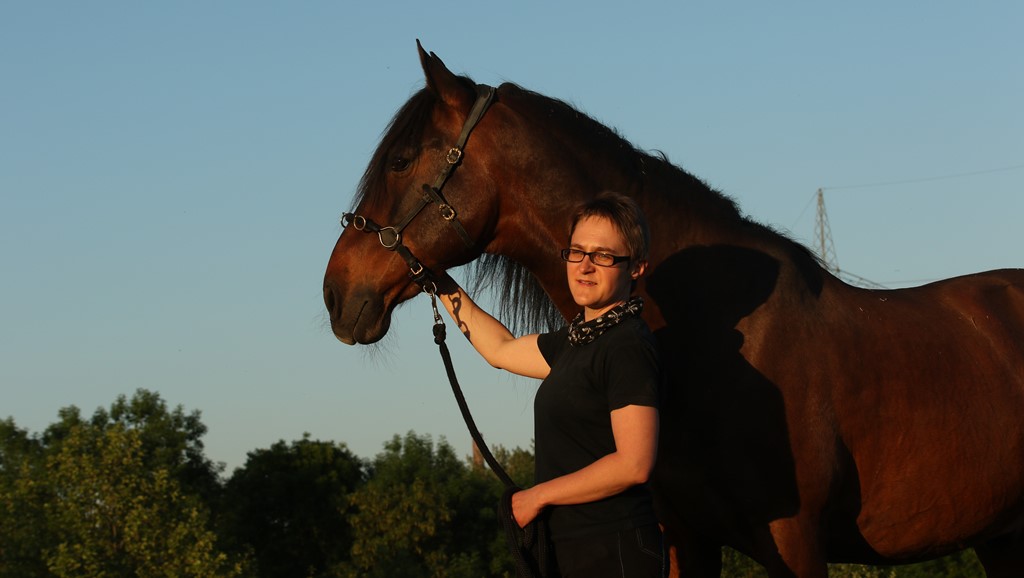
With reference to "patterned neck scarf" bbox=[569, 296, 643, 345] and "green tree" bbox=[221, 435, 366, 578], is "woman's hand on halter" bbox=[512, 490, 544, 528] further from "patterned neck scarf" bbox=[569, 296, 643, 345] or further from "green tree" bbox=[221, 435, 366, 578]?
"green tree" bbox=[221, 435, 366, 578]

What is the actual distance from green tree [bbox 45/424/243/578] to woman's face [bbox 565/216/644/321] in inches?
1788

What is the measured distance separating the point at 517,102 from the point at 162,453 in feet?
188

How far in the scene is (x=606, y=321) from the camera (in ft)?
12.3

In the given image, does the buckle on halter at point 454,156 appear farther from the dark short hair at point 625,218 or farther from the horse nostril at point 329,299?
the dark short hair at point 625,218

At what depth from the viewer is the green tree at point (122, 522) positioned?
4631 cm

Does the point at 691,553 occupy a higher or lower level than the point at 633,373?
lower

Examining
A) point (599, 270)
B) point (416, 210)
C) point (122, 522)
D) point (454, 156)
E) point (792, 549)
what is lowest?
point (792, 549)

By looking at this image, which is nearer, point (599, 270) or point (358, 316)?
point (599, 270)

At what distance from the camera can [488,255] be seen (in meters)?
5.53

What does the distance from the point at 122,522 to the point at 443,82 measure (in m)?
46.8

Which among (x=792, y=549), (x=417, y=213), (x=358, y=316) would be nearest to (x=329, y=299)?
(x=358, y=316)

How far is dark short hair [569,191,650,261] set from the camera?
12.2ft

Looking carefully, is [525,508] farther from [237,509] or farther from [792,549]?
[237,509]

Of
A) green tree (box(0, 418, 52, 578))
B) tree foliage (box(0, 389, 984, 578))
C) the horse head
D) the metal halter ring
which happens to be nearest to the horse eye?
the horse head
